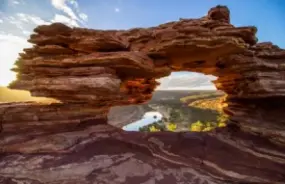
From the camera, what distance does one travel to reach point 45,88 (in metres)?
11.3

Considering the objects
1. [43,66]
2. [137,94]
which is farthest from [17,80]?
[137,94]

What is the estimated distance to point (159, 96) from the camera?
120m

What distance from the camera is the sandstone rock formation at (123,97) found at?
844cm

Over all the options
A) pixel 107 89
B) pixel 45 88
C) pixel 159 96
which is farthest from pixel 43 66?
pixel 159 96

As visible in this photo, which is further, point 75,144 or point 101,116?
point 101,116

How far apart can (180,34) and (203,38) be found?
1.47 metres

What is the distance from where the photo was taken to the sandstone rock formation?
332 inches

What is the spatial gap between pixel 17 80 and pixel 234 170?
13.6m

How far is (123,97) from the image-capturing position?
14.6 m

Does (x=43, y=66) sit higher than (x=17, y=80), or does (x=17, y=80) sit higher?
(x=43, y=66)

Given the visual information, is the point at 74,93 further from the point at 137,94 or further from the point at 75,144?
the point at 137,94

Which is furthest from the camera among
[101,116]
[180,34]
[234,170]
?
[101,116]

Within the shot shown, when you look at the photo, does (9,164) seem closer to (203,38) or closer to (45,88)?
(45,88)

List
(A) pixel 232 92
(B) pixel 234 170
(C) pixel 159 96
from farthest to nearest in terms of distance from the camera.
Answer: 1. (C) pixel 159 96
2. (A) pixel 232 92
3. (B) pixel 234 170
